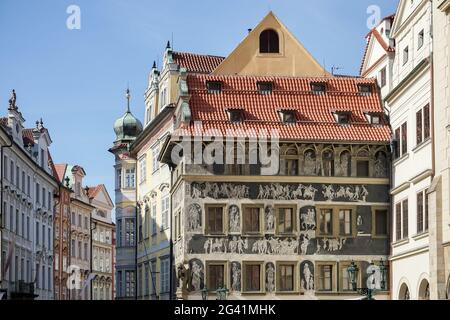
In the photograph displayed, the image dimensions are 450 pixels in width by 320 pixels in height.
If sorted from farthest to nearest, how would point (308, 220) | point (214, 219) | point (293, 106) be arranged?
point (293, 106) → point (308, 220) → point (214, 219)

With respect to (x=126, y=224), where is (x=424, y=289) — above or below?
below

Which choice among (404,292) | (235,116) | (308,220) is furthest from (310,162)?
(404,292)

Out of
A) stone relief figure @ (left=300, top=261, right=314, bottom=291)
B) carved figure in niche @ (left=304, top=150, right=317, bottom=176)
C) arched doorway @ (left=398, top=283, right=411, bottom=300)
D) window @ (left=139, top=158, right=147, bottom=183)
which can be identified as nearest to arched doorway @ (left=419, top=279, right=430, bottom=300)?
arched doorway @ (left=398, top=283, right=411, bottom=300)

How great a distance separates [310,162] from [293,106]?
282 centimetres

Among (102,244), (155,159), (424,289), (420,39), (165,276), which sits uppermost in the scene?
(420,39)

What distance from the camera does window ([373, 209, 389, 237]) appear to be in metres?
42.3

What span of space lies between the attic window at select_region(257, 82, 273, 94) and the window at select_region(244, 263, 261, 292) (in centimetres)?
743

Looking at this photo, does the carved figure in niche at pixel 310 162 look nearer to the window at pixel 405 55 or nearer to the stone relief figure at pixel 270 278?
the stone relief figure at pixel 270 278

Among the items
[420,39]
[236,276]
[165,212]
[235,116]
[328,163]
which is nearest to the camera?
[420,39]

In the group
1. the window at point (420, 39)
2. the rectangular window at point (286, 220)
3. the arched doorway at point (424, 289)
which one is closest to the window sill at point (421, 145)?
the window at point (420, 39)

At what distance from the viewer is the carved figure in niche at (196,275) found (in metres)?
41.4

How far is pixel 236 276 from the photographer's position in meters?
41.8

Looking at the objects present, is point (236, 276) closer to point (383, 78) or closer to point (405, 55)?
point (383, 78)

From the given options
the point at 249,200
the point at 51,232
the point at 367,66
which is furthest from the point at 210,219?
the point at 51,232
